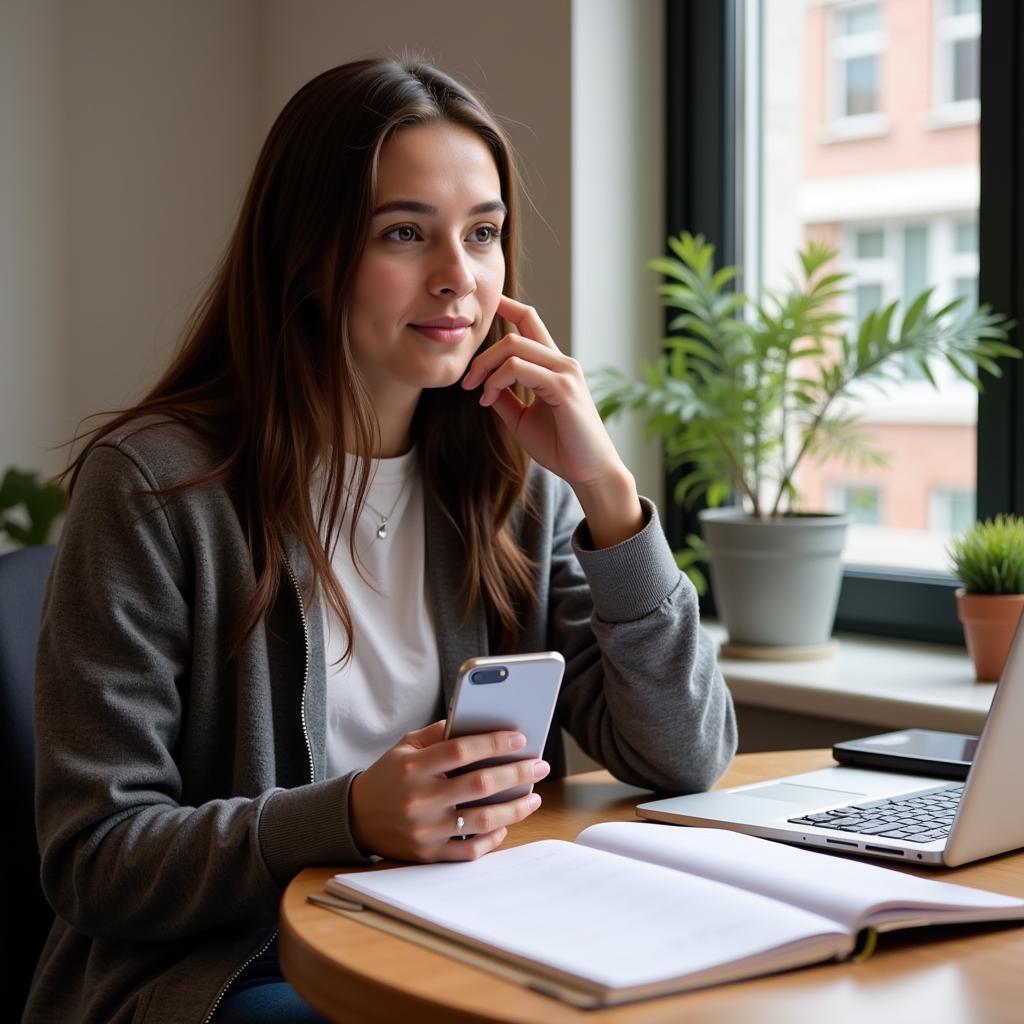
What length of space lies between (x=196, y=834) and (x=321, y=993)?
28 centimetres

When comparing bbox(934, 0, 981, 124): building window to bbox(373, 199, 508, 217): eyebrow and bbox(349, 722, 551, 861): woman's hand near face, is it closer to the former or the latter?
bbox(373, 199, 508, 217): eyebrow

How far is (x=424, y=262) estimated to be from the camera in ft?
4.57

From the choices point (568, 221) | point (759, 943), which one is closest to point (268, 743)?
point (759, 943)

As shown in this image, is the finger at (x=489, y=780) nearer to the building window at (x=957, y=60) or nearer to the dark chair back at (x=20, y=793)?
the dark chair back at (x=20, y=793)

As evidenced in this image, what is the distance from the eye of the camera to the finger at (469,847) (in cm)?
107

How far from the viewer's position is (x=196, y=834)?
3.71 feet

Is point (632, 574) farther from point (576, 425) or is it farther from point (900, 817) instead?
point (900, 817)

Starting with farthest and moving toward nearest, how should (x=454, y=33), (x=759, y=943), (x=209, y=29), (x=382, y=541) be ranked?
(x=209, y=29) < (x=454, y=33) < (x=382, y=541) < (x=759, y=943)

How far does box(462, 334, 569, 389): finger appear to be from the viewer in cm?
137

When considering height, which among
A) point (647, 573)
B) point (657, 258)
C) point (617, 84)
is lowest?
point (647, 573)

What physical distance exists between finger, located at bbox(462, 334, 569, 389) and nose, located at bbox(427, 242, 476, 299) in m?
0.07

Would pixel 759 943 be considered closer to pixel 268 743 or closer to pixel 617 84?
pixel 268 743

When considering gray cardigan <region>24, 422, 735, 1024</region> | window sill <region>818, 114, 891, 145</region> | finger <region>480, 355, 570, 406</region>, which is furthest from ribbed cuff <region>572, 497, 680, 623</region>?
window sill <region>818, 114, 891, 145</region>

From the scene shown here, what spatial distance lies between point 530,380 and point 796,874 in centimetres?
57
